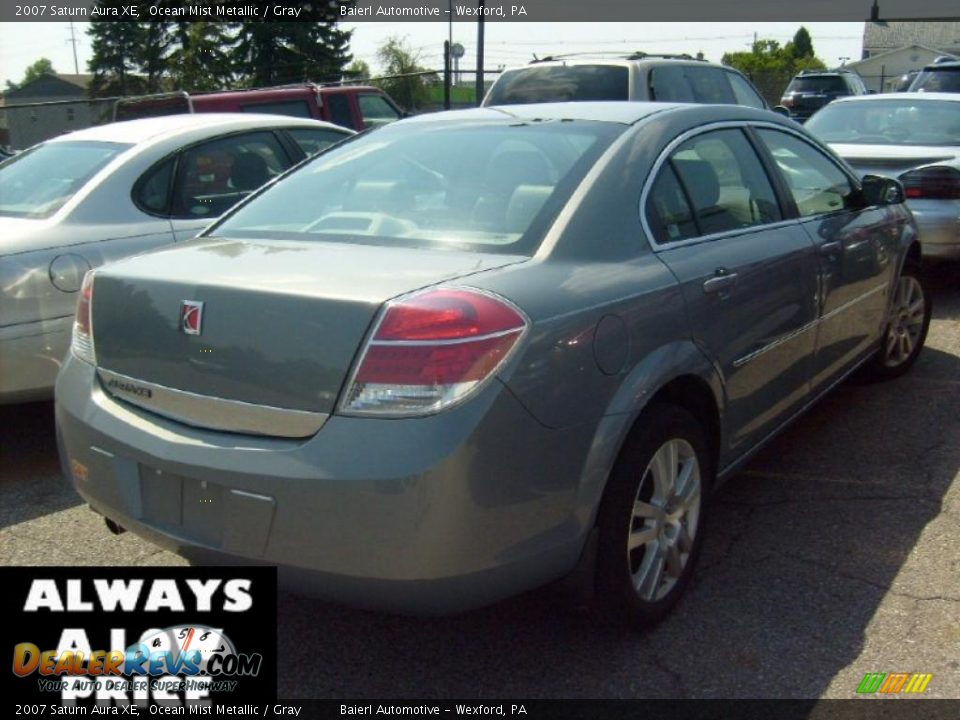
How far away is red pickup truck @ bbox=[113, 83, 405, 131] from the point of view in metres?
11.4

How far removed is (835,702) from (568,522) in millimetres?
891

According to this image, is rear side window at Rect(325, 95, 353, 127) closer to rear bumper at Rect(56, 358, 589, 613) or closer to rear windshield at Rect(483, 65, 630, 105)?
rear windshield at Rect(483, 65, 630, 105)

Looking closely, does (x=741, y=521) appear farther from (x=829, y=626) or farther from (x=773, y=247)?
(x=773, y=247)

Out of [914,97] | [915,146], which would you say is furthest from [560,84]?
[915,146]

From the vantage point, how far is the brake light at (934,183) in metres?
7.23

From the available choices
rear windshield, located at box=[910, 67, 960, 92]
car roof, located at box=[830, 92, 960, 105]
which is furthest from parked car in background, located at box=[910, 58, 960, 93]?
car roof, located at box=[830, 92, 960, 105]

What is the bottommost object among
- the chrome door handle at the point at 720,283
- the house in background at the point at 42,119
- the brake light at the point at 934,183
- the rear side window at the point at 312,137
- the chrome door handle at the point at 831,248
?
the house in background at the point at 42,119

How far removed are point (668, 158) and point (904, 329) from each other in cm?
274

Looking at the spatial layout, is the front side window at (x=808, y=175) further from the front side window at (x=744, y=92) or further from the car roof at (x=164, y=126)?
the front side window at (x=744, y=92)

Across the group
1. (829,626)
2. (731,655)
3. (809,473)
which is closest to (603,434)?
(731,655)

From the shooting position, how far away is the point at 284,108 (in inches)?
454

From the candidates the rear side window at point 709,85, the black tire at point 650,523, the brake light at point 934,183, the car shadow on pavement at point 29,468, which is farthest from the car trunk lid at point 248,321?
the rear side window at point 709,85

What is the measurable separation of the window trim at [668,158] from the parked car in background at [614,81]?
4810 mm

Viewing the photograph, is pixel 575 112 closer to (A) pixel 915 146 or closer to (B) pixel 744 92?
(A) pixel 915 146
